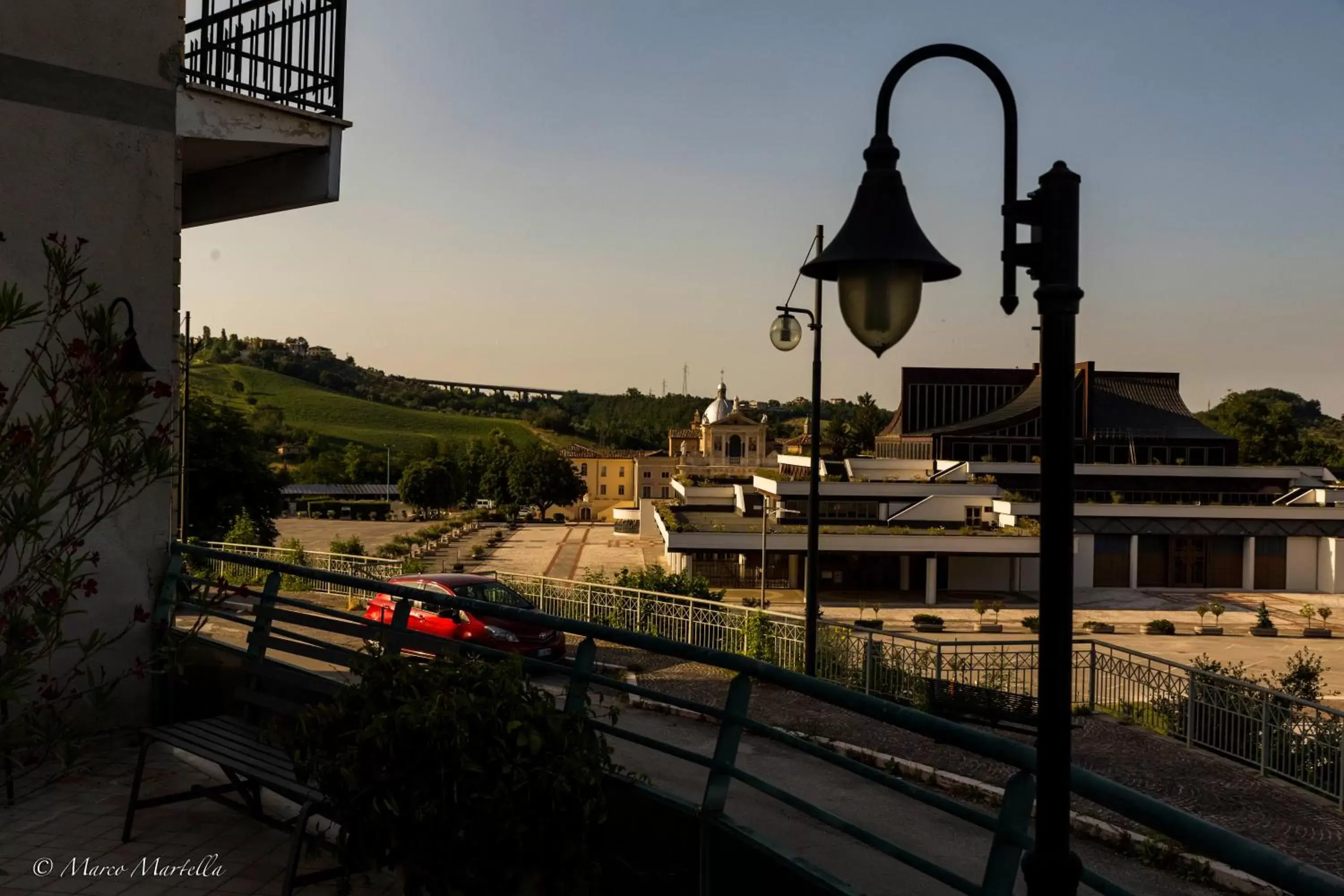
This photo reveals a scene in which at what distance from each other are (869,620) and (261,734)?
135 ft

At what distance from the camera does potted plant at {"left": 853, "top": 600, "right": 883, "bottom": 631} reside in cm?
4144

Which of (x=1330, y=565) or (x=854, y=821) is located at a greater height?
(x=854, y=821)

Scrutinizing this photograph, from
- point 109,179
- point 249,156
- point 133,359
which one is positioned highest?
point 249,156

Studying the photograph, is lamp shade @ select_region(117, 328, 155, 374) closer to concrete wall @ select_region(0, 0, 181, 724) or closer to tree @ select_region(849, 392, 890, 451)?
concrete wall @ select_region(0, 0, 181, 724)

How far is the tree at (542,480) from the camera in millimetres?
123438

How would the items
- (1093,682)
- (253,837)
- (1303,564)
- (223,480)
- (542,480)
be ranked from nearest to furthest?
(253,837) < (1093,682) < (223,480) < (1303,564) < (542,480)

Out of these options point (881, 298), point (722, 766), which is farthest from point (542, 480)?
point (881, 298)

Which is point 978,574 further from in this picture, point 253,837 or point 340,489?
point 340,489

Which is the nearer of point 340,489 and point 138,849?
point 138,849

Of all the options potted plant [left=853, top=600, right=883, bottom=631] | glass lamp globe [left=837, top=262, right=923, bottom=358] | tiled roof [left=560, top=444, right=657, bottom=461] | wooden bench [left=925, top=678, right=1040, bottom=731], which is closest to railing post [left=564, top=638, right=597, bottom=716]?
glass lamp globe [left=837, top=262, right=923, bottom=358]

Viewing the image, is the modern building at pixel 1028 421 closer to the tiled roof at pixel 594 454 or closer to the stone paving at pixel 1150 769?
the stone paving at pixel 1150 769

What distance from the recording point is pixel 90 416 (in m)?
4.05

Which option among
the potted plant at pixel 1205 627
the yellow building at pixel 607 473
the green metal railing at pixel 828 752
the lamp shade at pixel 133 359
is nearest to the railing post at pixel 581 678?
the green metal railing at pixel 828 752

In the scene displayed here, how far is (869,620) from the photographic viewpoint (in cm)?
4481
